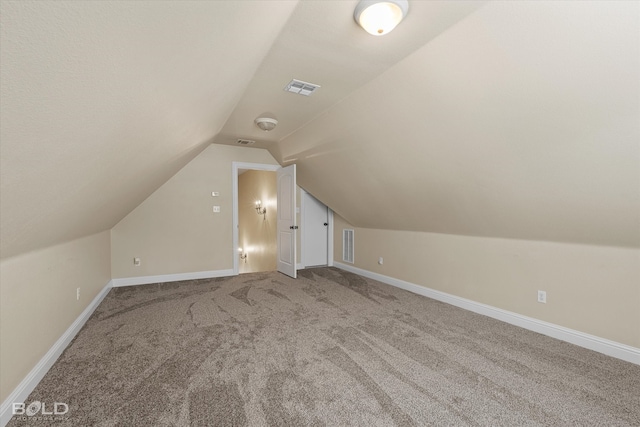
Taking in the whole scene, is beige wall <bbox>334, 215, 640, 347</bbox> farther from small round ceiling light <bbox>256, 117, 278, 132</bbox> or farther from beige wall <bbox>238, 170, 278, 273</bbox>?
beige wall <bbox>238, 170, 278, 273</bbox>

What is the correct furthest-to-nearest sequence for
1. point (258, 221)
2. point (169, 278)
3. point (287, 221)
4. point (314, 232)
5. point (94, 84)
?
1. point (258, 221)
2. point (314, 232)
3. point (287, 221)
4. point (169, 278)
5. point (94, 84)

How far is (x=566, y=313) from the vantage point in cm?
278

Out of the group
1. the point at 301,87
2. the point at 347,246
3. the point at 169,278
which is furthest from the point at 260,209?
the point at 301,87

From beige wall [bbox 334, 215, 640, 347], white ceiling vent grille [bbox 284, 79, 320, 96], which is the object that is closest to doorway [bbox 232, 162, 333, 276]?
beige wall [bbox 334, 215, 640, 347]

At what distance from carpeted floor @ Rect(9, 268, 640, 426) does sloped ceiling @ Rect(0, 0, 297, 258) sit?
1.14 metres

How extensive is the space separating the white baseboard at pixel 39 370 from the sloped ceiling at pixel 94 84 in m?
0.87

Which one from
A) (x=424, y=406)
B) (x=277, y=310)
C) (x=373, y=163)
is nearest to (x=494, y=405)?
(x=424, y=406)

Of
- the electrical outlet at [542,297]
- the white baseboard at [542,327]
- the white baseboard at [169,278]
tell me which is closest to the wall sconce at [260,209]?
the white baseboard at [169,278]

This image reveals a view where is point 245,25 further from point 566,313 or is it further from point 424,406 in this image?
point 566,313

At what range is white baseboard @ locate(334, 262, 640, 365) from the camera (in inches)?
96.1

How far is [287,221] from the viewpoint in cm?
552

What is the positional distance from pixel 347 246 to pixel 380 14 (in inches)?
181

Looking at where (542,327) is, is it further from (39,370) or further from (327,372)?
(39,370)

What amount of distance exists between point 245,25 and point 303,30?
0.56m
